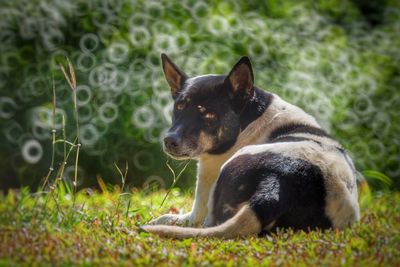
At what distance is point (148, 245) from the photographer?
4.17 metres

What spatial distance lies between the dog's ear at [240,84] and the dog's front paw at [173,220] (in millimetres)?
879

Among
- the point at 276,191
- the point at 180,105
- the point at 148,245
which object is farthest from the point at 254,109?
the point at 148,245

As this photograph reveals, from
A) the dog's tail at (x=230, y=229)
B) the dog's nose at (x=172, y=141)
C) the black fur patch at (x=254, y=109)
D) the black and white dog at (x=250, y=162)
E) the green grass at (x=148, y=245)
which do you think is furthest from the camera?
the black fur patch at (x=254, y=109)

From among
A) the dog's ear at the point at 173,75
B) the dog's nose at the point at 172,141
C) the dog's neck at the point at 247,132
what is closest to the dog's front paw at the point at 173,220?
the dog's neck at the point at 247,132

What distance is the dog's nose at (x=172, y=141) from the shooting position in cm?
506

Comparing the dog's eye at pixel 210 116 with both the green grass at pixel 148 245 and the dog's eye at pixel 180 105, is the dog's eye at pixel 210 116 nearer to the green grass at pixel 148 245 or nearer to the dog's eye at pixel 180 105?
the dog's eye at pixel 180 105

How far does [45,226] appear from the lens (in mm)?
4129

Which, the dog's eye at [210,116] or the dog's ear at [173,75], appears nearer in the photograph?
the dog's eye at [210,116]

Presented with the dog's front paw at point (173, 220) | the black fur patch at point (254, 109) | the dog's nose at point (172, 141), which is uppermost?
the black fur patch at point (254, 109)

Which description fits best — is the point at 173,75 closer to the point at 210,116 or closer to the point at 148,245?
the point at 210,116

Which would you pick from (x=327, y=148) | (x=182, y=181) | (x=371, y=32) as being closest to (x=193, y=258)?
(x=327, y=148)

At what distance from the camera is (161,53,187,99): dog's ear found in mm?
5562

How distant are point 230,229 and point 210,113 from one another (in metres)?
1.16

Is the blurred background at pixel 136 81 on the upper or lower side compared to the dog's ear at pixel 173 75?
lower
